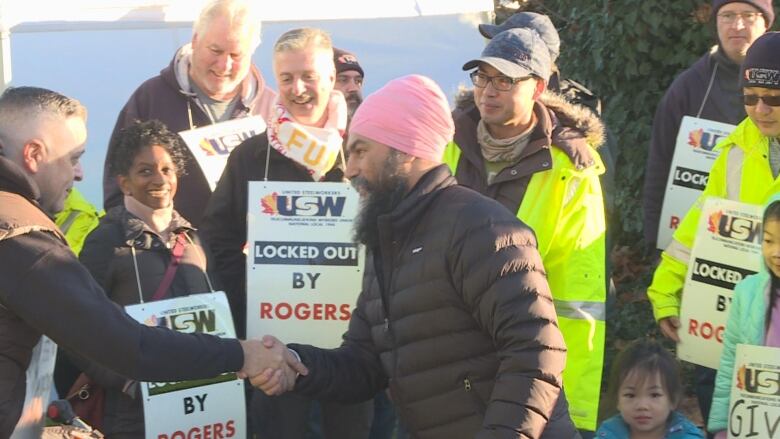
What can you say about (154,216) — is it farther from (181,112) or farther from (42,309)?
(42,309)

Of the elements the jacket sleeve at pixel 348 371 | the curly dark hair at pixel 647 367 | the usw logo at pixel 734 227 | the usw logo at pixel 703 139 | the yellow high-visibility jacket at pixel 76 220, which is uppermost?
the usw logo at pixel 703 139

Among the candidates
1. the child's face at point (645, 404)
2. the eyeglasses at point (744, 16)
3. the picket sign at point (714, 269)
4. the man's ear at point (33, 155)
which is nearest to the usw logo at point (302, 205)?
the child's face at point (645, 404)

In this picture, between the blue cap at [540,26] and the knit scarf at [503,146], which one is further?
the blue cap at [540,26]

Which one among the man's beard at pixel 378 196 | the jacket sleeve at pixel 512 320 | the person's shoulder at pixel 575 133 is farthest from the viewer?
the person's shoulder at pixel 575 133

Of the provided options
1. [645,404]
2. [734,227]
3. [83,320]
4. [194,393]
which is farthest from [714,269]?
[83,320]

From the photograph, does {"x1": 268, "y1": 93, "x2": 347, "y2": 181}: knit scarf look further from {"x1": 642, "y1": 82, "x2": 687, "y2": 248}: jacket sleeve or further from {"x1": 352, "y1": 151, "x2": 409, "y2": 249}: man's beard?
{"x1": 642, "y1": 82, "x2": 687, "y2": 248}: jacket sleeve

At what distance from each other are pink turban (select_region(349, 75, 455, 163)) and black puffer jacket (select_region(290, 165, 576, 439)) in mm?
111

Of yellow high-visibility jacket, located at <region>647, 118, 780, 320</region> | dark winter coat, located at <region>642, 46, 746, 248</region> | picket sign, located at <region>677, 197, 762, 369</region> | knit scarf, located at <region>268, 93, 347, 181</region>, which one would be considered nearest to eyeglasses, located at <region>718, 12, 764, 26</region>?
dark winter coat, located at <region>642, 46, 746, 248</region>

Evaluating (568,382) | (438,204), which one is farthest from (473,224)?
(568,382)

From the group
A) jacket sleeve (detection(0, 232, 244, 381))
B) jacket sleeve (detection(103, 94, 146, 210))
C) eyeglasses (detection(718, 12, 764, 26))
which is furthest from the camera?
eyeglasses (detection(718, 12, 764, 26))

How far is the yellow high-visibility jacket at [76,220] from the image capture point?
7.05 metres

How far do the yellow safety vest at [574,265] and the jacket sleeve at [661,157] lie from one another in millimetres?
1794

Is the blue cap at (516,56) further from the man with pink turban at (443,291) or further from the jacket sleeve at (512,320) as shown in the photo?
the jacket sleeve at (512,320)

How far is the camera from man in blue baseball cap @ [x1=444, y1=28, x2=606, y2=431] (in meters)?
5.98
